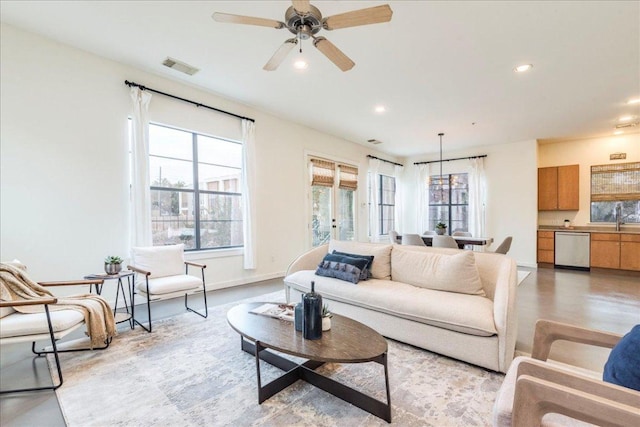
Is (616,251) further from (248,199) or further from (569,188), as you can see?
(248,199)

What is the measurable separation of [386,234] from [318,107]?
465cm

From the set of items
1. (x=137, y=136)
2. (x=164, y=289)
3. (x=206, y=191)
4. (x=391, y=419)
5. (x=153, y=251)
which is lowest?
(x=391, y=419)

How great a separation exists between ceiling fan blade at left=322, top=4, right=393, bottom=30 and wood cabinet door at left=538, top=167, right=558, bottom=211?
706 centimetres

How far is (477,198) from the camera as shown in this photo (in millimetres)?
7430

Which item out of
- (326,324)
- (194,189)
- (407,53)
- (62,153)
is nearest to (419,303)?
(326,324)

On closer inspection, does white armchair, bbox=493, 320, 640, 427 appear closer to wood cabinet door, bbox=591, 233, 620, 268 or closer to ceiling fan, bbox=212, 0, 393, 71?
ceiling fan, bbox=212, 0, 393, 71

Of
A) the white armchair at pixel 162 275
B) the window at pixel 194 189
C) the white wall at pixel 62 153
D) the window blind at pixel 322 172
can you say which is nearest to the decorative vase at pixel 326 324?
the white armchair at pixel 162 275

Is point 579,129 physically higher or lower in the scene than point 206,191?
higher

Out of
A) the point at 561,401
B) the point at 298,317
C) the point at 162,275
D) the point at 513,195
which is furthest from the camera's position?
the point at 513,195

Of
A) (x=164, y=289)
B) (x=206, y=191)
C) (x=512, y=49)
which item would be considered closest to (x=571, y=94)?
(x=512, y=49)

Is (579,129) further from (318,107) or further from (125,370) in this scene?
(125,370)

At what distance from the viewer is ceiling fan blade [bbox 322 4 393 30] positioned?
6.21 ft

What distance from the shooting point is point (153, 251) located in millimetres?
3402

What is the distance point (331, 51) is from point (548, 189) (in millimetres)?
7111
